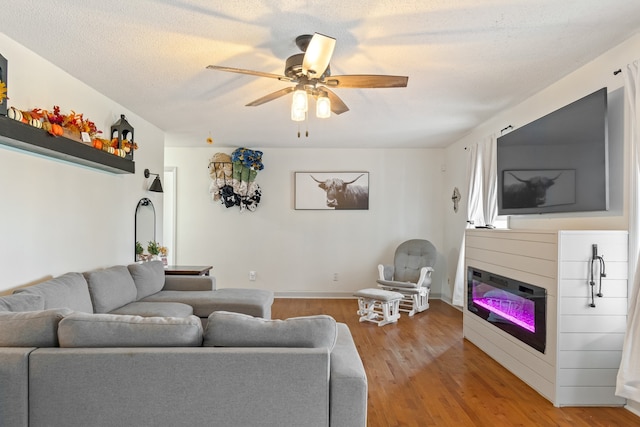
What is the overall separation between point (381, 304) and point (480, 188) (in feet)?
6.00

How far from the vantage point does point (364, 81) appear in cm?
253

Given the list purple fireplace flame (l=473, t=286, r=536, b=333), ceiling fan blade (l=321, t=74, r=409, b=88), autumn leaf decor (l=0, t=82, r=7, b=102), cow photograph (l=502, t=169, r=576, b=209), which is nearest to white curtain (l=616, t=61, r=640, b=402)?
cow photograph (l=502, t=169, r=576, b=209)

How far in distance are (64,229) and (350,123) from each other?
3124 mm

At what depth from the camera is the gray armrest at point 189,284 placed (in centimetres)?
425

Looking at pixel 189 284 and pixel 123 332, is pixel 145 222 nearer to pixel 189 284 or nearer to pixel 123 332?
pixel 189 284

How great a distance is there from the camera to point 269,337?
1.86 meters

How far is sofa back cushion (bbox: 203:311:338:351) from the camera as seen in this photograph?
185 centimetres

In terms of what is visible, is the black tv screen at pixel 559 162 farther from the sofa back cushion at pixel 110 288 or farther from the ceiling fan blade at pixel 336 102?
the sofa back cushion at pixel 110 288

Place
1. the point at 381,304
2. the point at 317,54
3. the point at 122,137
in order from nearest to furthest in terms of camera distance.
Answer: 1. the point at 317,54
2. the point at 122,137
3. the point at 381,304

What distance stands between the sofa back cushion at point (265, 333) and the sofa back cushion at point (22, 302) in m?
1.18

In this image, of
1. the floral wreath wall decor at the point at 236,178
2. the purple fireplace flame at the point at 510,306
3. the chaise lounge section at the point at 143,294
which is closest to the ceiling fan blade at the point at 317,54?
the chaise lounge section at the point at 143,294

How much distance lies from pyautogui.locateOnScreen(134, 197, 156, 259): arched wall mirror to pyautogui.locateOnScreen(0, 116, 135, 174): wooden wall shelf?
85 centimetres

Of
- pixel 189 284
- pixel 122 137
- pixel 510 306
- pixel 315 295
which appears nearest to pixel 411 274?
pixel 315 295

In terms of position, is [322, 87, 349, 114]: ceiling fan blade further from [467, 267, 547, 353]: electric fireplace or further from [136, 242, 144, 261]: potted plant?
[136, 242, 144, 261]: potted plant
